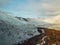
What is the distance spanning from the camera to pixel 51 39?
232 centimetres

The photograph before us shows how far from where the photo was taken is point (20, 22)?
2.37 m

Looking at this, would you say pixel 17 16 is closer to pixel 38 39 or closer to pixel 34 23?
pixel 34 23

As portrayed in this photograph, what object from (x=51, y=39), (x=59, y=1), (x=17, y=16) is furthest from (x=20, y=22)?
(x=59, y=1)

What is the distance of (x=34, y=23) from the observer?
7.76 feet

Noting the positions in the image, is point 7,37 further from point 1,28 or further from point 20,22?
point 20,22

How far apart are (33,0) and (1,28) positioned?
0.68 meters

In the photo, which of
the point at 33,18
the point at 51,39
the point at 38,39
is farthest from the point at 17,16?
the point at 51,39

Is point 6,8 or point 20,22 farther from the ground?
point 6,8

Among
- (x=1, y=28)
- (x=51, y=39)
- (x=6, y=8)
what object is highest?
(x=6, y=8)

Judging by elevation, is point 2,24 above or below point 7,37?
above

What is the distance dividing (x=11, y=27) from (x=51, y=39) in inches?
25.8

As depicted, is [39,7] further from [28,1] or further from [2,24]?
[2,24]

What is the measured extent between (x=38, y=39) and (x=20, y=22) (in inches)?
15.4

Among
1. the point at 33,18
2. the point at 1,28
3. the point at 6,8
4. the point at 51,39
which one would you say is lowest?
the point at 51,39
